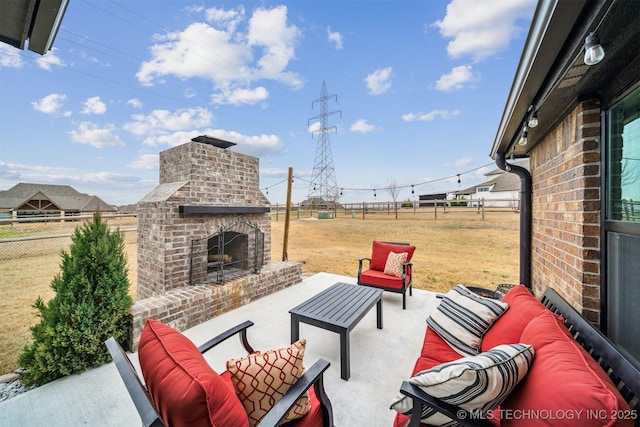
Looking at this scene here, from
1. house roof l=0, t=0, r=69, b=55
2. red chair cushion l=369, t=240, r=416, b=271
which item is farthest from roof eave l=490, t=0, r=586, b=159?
red chair cushion l=369, t=240, r=416, b=271

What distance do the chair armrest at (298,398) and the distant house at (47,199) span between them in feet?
48.4

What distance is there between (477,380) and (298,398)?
29.1 inches

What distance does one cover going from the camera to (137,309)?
2523 millimetres

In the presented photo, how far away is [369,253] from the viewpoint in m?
7.18

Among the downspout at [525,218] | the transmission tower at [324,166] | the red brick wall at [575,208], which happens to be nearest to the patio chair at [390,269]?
the downspout at [525,218]

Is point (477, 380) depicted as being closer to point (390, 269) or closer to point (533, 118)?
point (533, 118)

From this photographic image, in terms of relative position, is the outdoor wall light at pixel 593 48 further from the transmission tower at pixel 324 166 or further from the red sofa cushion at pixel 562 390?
the transmission tower at pixel 324 166

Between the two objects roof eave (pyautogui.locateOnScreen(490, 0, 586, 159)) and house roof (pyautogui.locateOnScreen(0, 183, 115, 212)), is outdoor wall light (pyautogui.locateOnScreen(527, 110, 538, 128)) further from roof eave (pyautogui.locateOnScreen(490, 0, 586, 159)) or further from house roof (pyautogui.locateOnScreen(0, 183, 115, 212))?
house roof (pyautogui.locateOnScreen(0, 183, 115, 212))

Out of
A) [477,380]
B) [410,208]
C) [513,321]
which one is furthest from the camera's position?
[410,208]

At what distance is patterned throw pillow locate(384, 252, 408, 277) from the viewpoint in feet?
12.2

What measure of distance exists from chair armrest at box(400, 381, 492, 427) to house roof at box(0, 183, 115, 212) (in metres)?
16.0

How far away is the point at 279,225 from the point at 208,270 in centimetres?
764

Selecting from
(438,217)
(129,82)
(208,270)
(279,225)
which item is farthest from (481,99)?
(279,225)

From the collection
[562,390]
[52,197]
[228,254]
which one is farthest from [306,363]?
[52,197]
